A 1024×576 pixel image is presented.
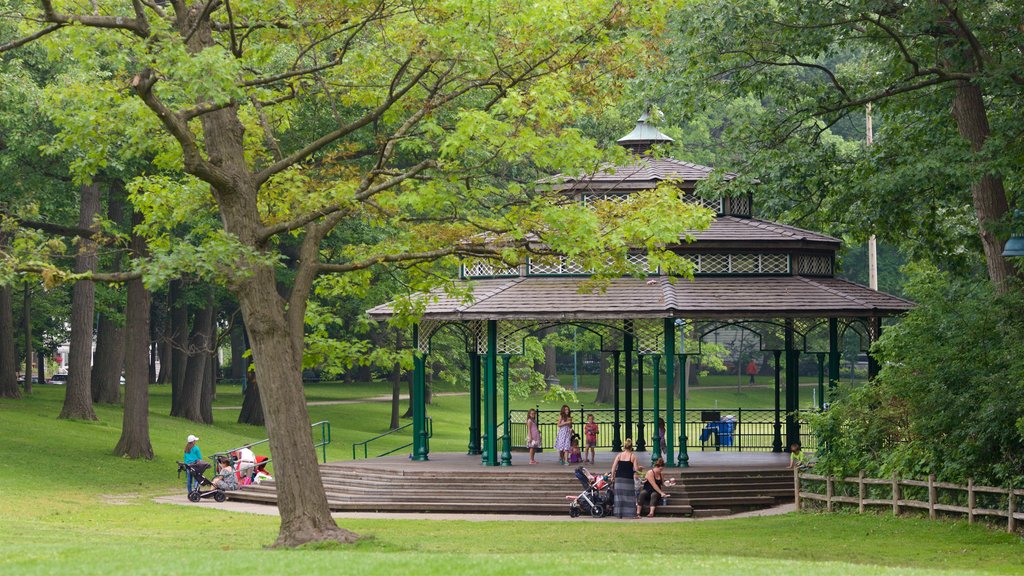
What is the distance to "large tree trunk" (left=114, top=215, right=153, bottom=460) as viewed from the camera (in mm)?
37344

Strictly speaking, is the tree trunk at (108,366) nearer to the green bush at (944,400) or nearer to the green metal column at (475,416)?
the green metal column at (475,416)

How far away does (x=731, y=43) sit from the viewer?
26.1 m

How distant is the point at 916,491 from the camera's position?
23.6 meters

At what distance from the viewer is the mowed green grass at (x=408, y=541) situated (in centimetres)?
1545

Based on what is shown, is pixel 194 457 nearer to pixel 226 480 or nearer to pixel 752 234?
pixel 226 480

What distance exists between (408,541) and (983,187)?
43.2ft

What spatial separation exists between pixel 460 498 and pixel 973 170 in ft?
38.7

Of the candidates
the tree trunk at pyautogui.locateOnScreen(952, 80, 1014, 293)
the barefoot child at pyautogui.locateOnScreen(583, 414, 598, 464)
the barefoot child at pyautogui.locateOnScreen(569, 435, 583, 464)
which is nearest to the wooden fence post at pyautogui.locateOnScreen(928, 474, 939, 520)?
the tree trunk at pyautogui.locateOnScreen(952, 80, 1014, 293)

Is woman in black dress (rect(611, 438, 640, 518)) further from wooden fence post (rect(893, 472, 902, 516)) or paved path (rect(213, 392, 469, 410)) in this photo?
paved path (rect(213, 392, 469, 410))

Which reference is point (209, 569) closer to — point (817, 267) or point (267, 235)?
point (267, 235)

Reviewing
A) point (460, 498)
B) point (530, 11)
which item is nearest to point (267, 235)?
point (530, 11)

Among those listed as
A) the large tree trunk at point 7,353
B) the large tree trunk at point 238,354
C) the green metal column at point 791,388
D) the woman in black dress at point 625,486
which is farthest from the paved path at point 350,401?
the woman in black dress at point 625,486

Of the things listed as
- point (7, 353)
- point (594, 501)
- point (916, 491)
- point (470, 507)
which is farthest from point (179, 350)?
Result: point (916, 491)

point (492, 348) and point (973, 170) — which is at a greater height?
point (973, 170)
